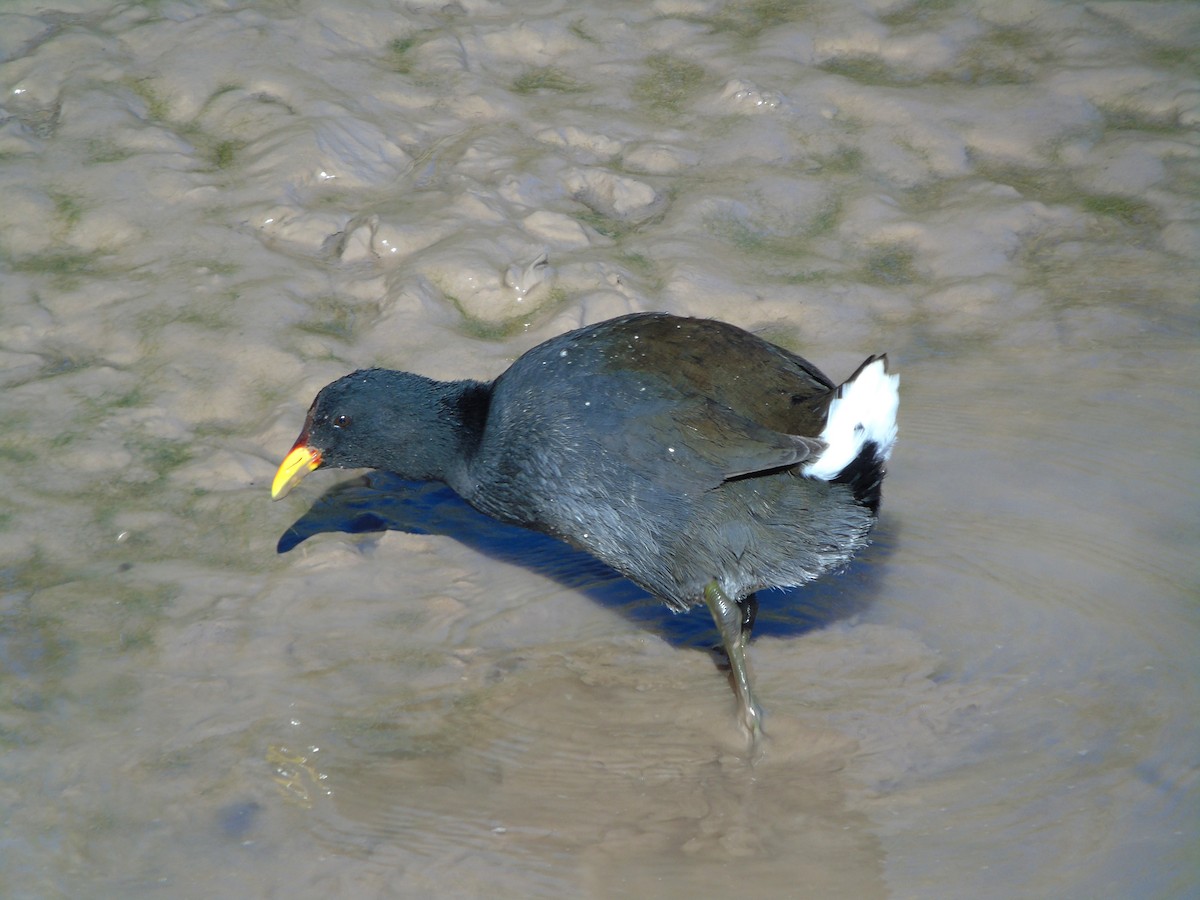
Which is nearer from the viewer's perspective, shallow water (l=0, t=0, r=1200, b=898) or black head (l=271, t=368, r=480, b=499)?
shallow water (l=0, t=0, r=1200, b=898)

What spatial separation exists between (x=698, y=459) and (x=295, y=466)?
1.47 m

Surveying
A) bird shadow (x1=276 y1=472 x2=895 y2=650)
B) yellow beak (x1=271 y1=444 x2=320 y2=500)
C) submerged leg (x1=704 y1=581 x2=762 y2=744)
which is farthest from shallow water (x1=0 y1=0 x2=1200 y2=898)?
yellow beak (x1=271 y1=444 x2=320 y2=500)

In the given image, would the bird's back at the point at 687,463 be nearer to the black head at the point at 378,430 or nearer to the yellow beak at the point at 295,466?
the black head at the point at 378,430

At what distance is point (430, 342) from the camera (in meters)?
4.82

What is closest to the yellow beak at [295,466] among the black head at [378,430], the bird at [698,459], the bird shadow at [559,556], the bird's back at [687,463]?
the black head at [378,430]

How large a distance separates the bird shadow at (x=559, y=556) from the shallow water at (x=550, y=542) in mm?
19

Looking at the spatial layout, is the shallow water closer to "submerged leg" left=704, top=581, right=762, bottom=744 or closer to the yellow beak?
"submerged leg" left=704, top=581, right=762, bottom=744

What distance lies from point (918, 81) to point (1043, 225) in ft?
4.36

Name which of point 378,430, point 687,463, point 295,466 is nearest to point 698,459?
point 687,463

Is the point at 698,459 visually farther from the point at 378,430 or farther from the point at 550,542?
the point at 378,430

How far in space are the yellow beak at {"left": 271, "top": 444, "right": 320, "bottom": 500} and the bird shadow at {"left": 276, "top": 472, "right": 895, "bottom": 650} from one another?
0.22m

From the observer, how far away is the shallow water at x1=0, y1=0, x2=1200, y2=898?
3.04m

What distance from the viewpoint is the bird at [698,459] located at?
3.43 m

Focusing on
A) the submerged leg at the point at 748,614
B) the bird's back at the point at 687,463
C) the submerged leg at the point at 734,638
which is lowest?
the submerged leg at the point at 748,614
